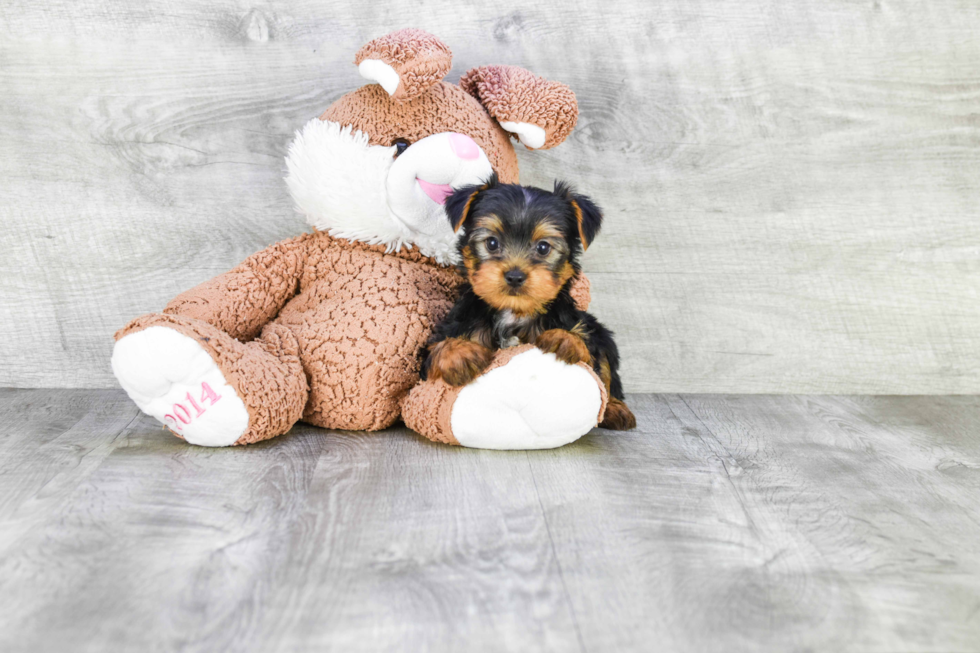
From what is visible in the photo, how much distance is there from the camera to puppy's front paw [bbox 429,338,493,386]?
6.11ft

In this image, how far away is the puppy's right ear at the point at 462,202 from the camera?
1.87 metres

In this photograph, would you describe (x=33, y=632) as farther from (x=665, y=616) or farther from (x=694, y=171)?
(x=694, y=171)

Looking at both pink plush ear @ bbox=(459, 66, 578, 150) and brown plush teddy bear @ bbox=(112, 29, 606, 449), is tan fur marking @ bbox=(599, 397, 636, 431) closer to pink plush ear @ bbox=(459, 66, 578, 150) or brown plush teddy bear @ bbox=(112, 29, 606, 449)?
brown plush teddy bear @ bbox=(112, 29, 606, 449)

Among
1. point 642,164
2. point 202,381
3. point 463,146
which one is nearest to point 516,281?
point 463,146

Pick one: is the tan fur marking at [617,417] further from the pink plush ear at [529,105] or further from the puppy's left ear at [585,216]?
the pink plush ear at [529,105]

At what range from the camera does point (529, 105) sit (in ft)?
7.23

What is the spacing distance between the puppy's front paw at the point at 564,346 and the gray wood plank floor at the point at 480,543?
246mm

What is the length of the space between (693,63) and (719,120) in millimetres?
203

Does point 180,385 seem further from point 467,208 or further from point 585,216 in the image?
point 585,216

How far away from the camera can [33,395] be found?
248 centimetres

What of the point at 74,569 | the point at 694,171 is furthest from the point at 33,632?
the point at 694,171

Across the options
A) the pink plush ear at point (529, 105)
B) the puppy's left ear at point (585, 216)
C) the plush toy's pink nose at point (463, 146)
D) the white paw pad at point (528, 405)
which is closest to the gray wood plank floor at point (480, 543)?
the white paw pad at point (528, 405)

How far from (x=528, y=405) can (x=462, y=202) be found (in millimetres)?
496

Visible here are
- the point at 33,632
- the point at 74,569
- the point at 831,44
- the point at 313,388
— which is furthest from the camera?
the point at 831,44
